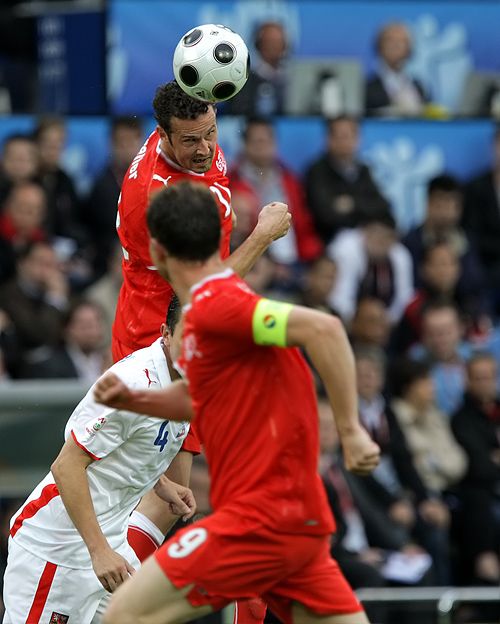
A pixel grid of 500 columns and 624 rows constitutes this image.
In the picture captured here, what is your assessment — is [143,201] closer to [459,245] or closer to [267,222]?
[267,222]

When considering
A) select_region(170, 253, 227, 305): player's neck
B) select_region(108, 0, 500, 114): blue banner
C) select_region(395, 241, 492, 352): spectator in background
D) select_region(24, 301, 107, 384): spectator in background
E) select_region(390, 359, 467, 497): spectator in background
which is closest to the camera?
select_region(170, 253, 227, 305): player's neck

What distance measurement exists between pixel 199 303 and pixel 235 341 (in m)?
0.19

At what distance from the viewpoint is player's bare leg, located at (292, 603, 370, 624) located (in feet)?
18.4

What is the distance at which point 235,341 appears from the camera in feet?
17.8

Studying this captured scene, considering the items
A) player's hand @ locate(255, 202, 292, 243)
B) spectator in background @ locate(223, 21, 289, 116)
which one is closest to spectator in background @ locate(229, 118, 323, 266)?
spectator in background @ locate(223, 21, 289, 116)

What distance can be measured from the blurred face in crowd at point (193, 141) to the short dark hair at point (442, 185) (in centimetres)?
631

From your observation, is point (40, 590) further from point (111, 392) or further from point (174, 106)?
point (174, 106)

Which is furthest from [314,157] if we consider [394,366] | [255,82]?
[394,366]

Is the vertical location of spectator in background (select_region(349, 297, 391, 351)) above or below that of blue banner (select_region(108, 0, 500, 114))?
below

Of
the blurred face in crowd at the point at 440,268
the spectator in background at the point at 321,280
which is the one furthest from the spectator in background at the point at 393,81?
the spectator in background at the point at 321,280

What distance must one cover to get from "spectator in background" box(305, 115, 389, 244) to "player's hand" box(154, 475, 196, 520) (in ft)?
20.4

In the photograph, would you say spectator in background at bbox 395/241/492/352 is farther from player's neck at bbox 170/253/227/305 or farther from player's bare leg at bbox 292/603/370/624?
player's neck at bbox 170/253/227/305

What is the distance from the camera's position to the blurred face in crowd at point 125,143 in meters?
12.4

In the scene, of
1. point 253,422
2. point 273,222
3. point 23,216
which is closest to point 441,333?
point 23,216
